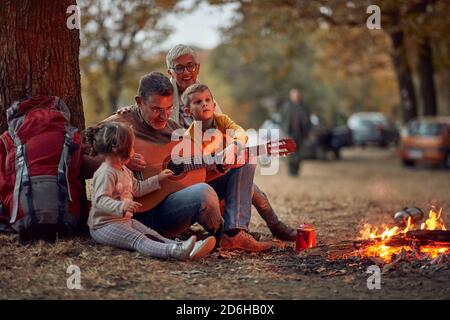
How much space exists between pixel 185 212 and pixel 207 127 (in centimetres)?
76

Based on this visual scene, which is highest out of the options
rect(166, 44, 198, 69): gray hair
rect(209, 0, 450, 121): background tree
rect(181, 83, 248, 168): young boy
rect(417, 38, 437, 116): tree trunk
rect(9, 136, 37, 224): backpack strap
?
rect(209, 0, 450, 121): background tree

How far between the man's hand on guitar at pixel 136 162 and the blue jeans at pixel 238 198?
30.3 inches

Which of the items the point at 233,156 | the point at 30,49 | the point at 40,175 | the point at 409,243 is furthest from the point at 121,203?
the point at 409,243

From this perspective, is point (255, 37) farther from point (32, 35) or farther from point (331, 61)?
point (32, 35)

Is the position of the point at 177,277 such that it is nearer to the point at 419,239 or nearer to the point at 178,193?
the point at 178,193

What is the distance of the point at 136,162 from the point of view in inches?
232

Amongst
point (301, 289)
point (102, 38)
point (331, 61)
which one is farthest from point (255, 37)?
point (301, 289)

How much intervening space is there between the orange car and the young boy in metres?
15.4

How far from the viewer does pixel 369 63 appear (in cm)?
3247

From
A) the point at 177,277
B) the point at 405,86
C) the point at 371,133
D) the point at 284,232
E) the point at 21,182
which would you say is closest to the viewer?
the point at 177,277

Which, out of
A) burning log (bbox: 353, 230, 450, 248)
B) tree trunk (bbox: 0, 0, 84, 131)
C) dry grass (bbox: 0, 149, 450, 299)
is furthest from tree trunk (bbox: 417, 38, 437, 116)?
tree trunk (bbox: 0, 0, 84, 131)

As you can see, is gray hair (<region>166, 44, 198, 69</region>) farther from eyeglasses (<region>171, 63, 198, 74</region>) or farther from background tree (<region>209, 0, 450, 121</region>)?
background tree (<region>209, 0, 450, 121</region>)

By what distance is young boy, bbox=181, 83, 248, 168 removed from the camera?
6.12 m

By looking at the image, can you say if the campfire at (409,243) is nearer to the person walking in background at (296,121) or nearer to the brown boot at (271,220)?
the brown boot at (271,220)
